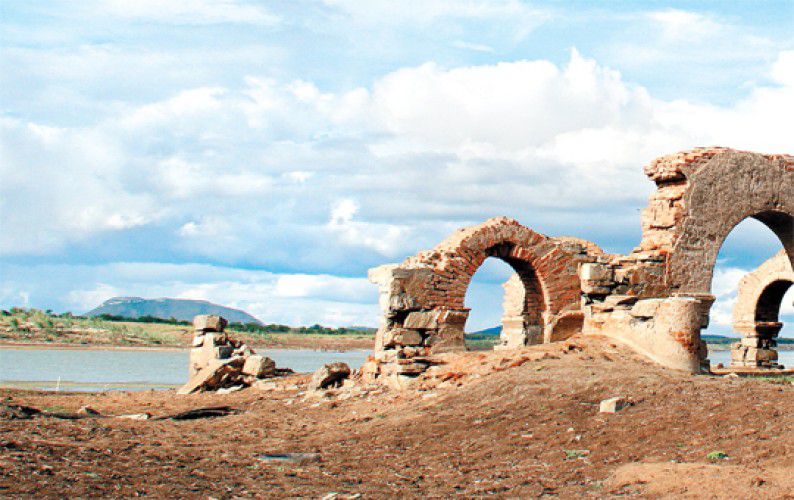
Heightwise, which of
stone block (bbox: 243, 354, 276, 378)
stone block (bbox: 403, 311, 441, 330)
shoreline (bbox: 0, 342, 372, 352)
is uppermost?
stone block (bbox: 403, 311, 441, 330)

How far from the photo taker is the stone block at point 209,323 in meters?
20.6

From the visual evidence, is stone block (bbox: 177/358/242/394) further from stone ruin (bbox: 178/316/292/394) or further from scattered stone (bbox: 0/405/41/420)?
scattered stone (bbox: 0/405/41/420)

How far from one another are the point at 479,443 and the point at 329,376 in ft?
21.6

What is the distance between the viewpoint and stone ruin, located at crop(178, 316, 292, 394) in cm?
1791

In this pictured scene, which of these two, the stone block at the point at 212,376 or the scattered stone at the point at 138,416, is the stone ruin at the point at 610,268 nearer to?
the scattered stone at the point at 138,416

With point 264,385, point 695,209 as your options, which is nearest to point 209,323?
point 264,385

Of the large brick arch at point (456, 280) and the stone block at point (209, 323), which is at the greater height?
the large brick arch at point (456, 280)

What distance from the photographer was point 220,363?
18312 mm

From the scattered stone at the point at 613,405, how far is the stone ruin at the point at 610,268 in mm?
3687

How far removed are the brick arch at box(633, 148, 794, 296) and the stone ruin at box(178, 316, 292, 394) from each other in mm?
7900

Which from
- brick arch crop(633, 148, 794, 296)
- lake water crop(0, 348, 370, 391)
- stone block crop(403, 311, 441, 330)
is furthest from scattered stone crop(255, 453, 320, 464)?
lake water crop(0, 348, 370, 391)

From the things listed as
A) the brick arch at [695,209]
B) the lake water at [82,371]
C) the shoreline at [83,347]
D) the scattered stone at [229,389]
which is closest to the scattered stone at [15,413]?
→ the scattered stone at [229,389]

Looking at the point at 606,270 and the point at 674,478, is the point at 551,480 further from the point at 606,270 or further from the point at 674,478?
the point at 606,270

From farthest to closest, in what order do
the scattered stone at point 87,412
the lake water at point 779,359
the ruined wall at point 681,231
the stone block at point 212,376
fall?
the lake water at point 779,359 < the stone block at point 212,376 < the ruined wall at point 681,231 < the scattered stone at point 87,412
